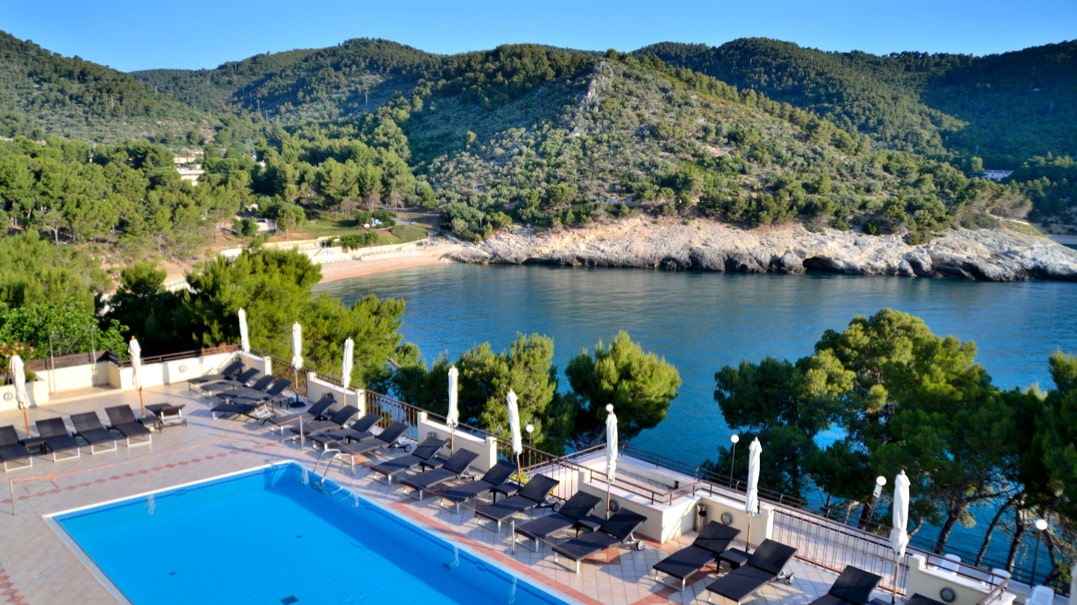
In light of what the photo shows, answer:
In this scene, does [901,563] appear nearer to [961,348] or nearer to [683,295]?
[961,348]

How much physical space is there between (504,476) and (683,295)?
4239 centimetres

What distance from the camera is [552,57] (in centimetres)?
10656

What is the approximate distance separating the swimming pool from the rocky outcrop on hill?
5738 cm

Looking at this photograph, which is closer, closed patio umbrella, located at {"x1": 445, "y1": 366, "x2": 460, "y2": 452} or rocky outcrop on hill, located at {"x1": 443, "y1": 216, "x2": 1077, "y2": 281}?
closed patio umbrella, located at {"x1": 445, "y1": 366, "x2": 460, "y2": 452}

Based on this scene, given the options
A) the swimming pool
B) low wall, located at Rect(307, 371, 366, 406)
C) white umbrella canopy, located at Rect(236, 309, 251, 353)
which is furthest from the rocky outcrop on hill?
the swimming pool

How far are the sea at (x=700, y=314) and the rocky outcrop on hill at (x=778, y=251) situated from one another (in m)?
2.19

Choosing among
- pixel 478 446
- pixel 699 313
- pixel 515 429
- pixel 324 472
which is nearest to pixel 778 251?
pixel 699 313

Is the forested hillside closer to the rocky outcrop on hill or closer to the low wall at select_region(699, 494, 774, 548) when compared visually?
the rocky outcrop on hill

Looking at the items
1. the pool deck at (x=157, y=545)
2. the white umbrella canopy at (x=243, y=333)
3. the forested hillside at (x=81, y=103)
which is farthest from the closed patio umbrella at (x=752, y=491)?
the forested hillside at (x=81, y=103)

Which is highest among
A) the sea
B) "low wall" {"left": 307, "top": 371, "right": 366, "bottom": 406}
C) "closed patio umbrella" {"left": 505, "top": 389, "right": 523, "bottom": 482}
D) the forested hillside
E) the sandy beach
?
the forested hillside

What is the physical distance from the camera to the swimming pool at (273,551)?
8273 millimetres

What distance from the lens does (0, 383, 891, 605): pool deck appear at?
8008 millimetres

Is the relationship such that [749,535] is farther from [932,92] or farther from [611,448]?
[932,92]

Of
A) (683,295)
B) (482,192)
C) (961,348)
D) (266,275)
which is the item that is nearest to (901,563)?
(961,348)
